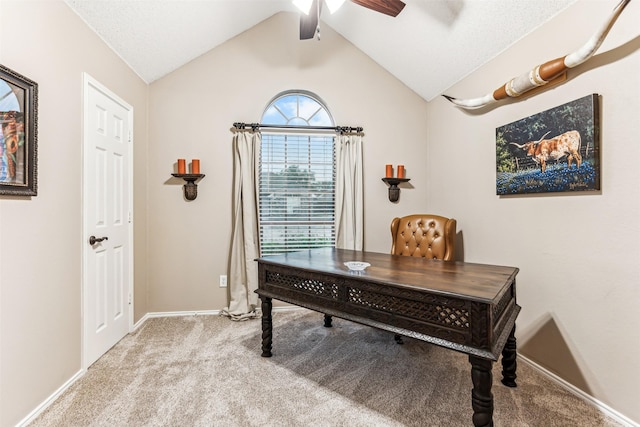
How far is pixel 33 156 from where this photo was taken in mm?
1636

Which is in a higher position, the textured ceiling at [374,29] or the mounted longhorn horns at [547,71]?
the textured ceiling at [374,29]

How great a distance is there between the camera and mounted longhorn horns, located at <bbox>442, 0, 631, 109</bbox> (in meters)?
1.64

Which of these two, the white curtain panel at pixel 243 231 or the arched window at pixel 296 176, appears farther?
the arched window at pixel 296 176

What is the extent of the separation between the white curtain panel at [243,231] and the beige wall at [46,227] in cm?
136

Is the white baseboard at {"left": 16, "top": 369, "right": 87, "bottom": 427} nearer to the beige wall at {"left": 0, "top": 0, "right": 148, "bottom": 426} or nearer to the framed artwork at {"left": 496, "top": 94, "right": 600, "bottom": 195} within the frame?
the beige wall at {"left": 0, "top": 0, "right": 148, "bottom": 426}

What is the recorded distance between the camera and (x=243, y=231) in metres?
3.25

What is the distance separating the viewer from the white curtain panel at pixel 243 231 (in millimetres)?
3213

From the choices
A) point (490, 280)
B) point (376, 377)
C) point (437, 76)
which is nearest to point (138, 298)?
point (376, 377)

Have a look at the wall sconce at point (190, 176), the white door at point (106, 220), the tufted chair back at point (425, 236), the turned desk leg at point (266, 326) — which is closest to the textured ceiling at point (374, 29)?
the white door at point (106, 220)

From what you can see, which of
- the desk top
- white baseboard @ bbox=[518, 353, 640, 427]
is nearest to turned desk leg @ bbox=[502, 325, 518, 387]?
white baseboard @ bbox=[518, 353, 640, 427]

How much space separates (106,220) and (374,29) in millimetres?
3193

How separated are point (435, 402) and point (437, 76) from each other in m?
3.06

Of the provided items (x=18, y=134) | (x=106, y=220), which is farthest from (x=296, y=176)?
(x=18, y=134)

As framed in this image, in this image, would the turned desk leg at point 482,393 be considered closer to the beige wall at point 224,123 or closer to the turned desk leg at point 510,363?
the turned desk leg at point 510,363
